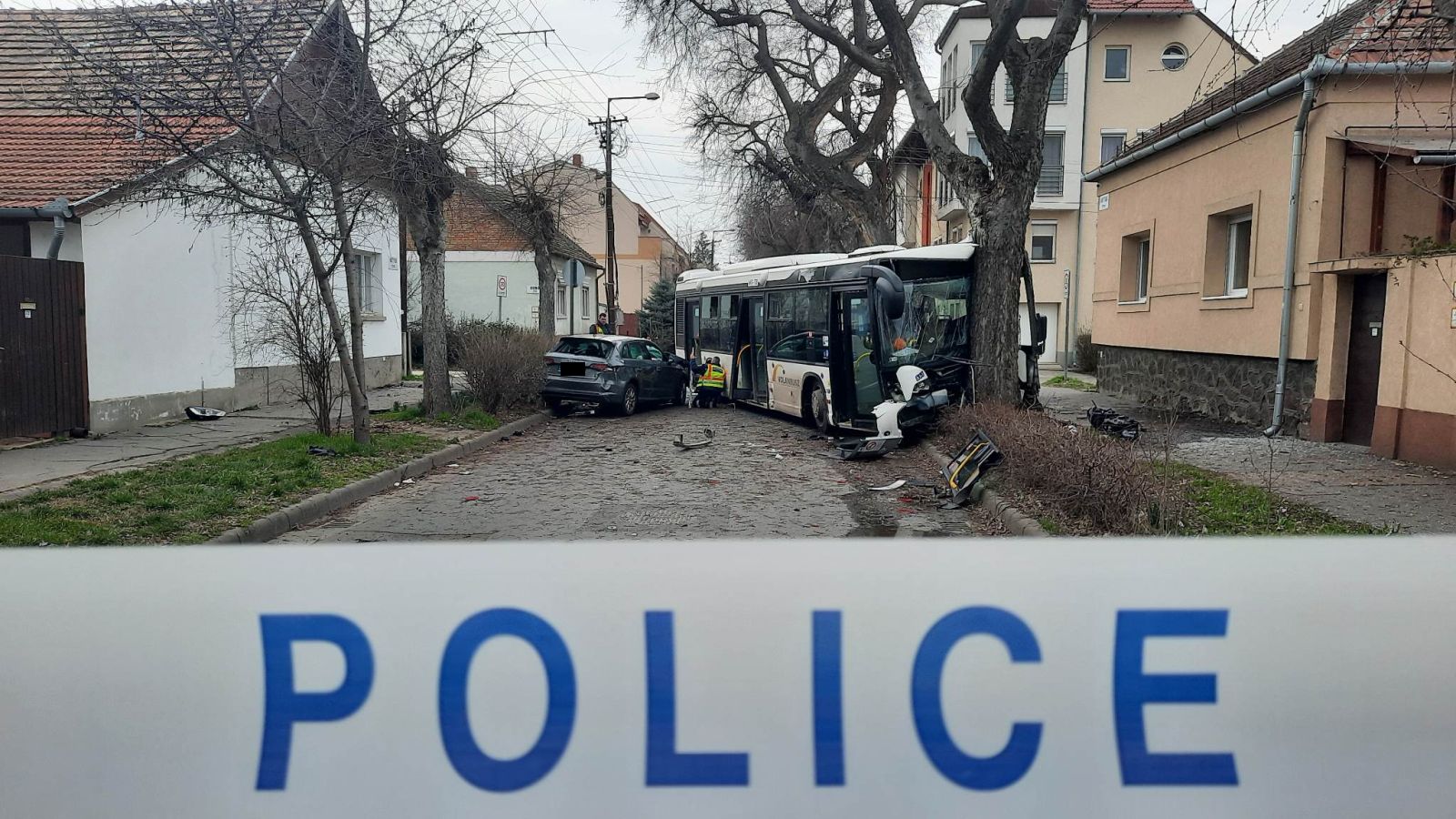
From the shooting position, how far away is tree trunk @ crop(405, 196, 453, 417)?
16047 millimetres

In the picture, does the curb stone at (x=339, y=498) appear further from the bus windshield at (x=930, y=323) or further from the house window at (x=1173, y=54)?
the house window at (x=1173, y=54)

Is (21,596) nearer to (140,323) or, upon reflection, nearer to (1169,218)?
(140,323)

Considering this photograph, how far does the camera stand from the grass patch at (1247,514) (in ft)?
24.6

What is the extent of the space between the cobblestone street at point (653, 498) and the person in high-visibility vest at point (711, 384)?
5559 millimetres

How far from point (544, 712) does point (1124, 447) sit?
686cm

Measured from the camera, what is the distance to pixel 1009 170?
14578mm

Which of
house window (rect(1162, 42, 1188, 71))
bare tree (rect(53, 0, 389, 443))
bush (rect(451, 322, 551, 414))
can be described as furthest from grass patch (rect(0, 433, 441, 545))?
house window (rect(1162, 42, 1188, 71))

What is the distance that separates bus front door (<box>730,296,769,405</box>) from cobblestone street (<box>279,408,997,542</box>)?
340 cm

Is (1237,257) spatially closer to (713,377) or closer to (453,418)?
(713,377)

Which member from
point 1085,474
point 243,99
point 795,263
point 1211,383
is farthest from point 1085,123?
point 1085,474

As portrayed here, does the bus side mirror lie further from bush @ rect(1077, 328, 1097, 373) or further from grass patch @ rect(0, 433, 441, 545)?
bush @ rect(1077, 328, 1097, 373)

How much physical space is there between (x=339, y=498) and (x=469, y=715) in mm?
8297

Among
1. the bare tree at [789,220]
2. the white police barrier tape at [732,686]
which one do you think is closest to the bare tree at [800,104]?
the bare tree at [789,220]

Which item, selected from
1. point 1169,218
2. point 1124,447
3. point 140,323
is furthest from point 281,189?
point 1169,218
